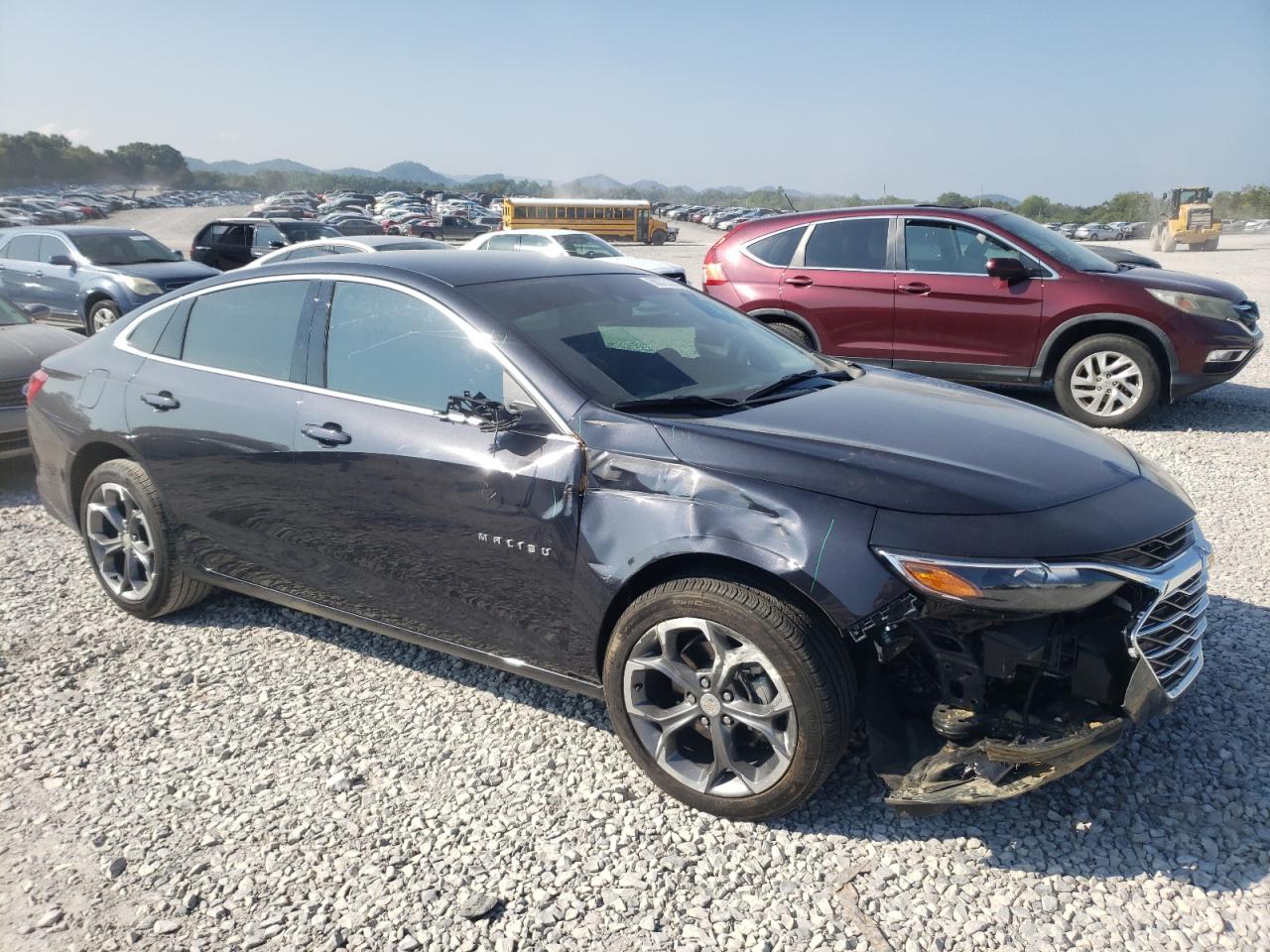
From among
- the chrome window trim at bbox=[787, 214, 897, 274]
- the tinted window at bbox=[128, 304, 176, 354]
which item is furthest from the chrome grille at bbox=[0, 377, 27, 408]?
the chrome window trim at bbox=[787, 214, 897, 274]

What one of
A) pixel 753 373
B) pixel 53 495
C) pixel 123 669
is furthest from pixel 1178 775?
pixel 53 495

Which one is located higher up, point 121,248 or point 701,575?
point 121,248

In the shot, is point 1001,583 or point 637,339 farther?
point 637,339

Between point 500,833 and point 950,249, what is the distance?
22.3ft

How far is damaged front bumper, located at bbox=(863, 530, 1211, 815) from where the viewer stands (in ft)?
8.29

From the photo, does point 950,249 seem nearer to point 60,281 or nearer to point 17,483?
point 17,483

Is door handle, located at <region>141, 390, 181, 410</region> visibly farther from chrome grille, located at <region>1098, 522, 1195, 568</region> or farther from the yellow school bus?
the yellow school bus

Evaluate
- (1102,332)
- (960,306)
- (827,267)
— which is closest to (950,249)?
(960,306)

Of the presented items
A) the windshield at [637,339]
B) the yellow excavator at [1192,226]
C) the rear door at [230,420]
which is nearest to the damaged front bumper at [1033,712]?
the windshield at [637,339]

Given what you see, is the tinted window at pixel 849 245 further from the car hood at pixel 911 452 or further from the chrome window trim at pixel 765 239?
the car hood at pixel 911 452

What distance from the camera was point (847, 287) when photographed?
8.39 m

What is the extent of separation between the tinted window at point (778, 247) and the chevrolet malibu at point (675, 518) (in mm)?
4800

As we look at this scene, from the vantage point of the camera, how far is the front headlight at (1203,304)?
736cm

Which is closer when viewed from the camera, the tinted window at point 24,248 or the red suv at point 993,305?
the red suv at point 993,305
